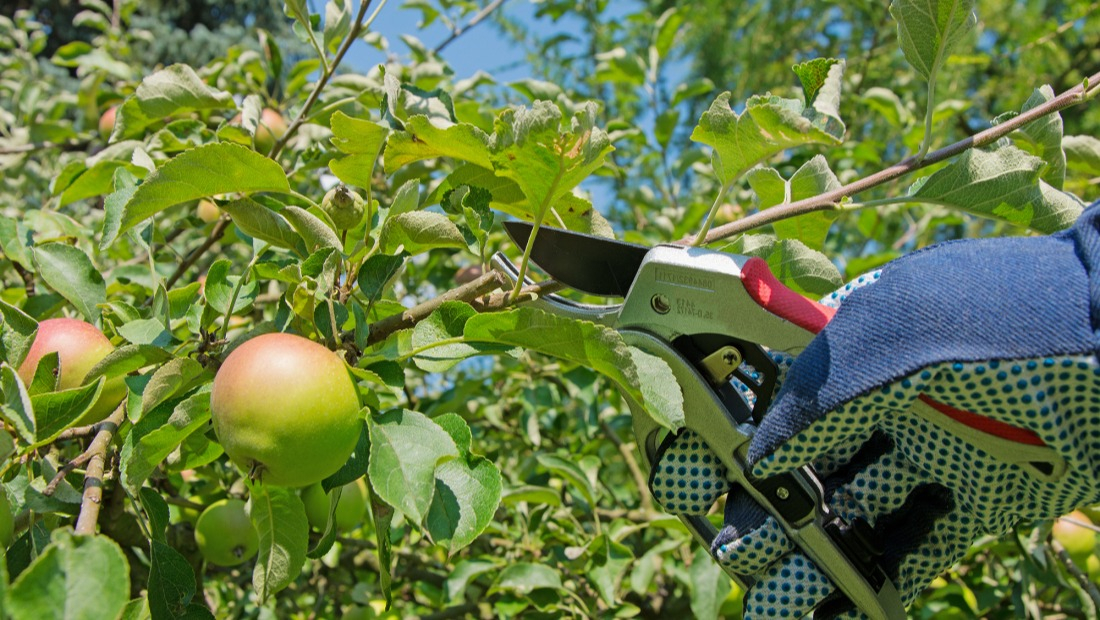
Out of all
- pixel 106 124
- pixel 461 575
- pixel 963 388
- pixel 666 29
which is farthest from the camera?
pixel 666 29

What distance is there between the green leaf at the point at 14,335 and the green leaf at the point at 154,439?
196 mm

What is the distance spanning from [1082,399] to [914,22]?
1.45 ft

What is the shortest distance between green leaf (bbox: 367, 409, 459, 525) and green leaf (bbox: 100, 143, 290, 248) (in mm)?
314

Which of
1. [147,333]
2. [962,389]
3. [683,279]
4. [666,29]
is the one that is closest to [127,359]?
[147,333]

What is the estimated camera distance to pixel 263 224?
0.93m

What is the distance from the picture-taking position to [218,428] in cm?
74

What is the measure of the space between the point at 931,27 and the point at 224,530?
4.02ft

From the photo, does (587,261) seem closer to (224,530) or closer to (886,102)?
(224,530)

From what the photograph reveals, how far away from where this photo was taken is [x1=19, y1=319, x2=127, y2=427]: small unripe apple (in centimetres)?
92

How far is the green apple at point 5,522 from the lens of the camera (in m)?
0.75

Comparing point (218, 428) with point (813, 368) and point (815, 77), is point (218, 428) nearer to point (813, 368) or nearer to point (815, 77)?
point (813, 368)

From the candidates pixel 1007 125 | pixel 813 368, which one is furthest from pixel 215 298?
pixel 1007 125

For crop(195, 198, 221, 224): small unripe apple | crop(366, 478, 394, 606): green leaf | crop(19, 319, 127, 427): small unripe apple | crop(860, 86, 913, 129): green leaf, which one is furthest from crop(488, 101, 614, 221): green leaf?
crop(860, 86, 913, 129): green leaf

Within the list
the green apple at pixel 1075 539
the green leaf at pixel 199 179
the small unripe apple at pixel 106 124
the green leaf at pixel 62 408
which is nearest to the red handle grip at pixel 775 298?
the green leaf at pixel 199 179
